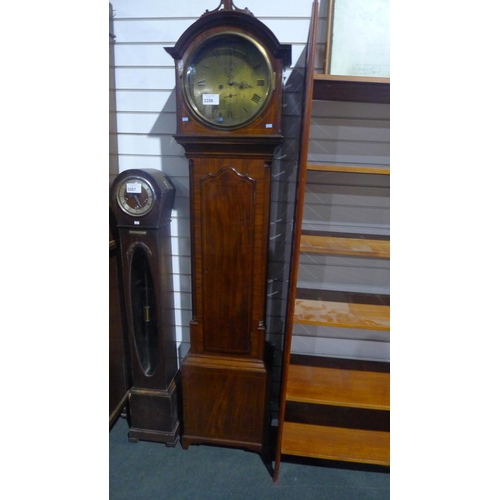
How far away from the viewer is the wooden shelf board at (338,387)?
1542mm

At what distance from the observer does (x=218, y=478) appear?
161 cm

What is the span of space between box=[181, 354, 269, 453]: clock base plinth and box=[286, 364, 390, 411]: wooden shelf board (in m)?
0.18

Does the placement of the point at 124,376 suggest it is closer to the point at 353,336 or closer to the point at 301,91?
the point at 353,336

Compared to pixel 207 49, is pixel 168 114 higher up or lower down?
lower down

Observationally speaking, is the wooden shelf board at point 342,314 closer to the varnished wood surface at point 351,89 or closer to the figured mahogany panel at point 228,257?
the figured mahogany panel at point 228,257

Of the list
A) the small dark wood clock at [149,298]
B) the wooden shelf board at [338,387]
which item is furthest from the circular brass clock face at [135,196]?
the wooden shelf board at [338,387]

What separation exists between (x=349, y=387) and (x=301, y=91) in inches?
59.4

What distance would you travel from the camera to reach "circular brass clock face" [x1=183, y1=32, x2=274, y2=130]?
1.38 m

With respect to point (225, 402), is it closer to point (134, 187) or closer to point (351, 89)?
point (134, 187)

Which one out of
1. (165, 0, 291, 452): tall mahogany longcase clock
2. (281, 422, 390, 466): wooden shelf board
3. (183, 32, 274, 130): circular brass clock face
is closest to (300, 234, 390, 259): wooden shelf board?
(165, 0, 291, 452): tall mahogany longcase clock

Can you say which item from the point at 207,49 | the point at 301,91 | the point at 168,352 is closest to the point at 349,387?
the point at 168,352

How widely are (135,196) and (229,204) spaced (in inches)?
18.8

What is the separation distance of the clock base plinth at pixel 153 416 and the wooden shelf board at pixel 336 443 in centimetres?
62

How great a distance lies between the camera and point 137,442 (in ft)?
5.97
